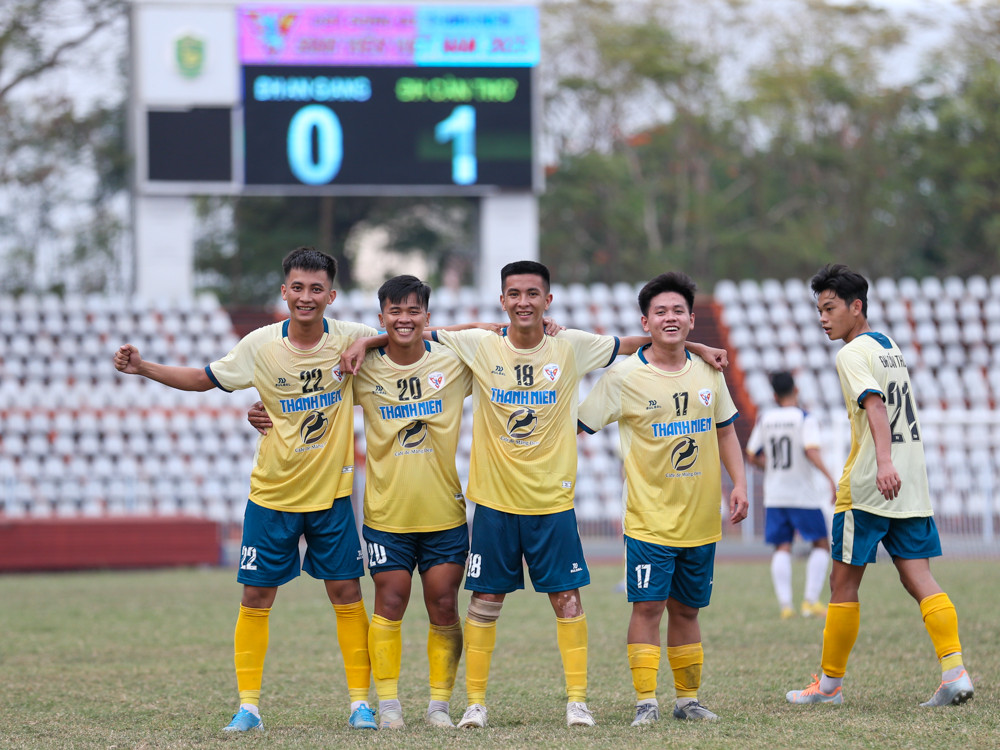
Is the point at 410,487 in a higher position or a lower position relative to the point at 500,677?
higher

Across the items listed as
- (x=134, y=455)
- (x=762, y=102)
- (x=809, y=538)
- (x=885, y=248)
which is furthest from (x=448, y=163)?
(x=885, y=248)

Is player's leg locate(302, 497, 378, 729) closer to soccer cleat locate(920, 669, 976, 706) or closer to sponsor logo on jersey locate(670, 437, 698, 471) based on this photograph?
sponsor logo on jersey locate(670, 437, 698, 471)

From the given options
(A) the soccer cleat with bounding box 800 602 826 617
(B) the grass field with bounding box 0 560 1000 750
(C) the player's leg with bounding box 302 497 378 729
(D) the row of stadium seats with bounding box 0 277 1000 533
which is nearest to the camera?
(B) the grass field with bounding box 0 560 1000 750

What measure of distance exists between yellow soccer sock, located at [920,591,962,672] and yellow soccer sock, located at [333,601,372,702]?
2.44 meters

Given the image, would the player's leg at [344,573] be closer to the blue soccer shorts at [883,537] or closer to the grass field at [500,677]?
the grass field at [500,677]

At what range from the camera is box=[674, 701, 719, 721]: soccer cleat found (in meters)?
5.12

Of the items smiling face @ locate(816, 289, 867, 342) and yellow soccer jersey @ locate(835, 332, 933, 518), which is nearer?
yellow soccer jersey @ locate(835, 332, 933, 518)

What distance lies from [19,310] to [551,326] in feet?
56.7

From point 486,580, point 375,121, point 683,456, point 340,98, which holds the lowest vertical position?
point 486,580

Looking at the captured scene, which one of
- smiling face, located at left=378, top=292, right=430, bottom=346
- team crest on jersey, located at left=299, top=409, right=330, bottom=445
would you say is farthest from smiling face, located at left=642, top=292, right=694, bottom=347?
team crest on jersey, located at left=299, top=409, right=330, bottom=445

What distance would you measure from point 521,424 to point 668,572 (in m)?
0.89

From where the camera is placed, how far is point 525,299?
522 cm

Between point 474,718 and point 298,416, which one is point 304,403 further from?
point 474,718

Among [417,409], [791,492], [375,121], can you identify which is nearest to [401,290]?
[417,409]
